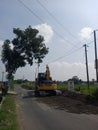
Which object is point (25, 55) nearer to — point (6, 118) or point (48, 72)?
point (48, 72)

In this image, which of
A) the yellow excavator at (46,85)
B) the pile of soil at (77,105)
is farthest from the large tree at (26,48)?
the pile of soil at (77,105)

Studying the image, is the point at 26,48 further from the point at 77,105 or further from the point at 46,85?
the point at 77,105

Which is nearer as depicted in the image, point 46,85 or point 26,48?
point 46,85

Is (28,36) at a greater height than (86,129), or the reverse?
(28,36)

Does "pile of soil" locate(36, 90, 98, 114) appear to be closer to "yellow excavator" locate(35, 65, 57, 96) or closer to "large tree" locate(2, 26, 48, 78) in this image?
"yellow excavator" locate(35, 65, 57, 96)

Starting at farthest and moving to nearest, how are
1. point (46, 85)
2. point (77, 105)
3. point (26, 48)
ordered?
point (26, 48) → point (46, 85) → point (77, 105)

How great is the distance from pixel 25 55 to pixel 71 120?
4592 cm

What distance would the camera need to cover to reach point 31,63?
61.2m

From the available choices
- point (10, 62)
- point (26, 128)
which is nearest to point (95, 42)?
point (10, 62)

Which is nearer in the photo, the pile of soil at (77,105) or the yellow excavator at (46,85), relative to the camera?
the pile of soil at (77,105)

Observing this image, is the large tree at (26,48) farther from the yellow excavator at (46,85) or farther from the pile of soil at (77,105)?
the pile of soil at (77,105)

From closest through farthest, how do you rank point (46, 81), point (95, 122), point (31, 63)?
1. point (95, 122)
2. point (46, 81)
3. point (31, 63)

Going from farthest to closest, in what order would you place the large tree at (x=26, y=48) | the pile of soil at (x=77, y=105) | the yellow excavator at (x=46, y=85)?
the large tree at (x=26, y=48) → the yellow excavator at (x=46, y=85) → the pile of soil at (x=77, y=105)

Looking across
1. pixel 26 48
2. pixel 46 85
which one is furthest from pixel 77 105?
pixel 26 48
